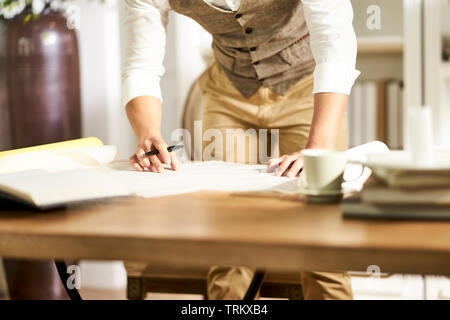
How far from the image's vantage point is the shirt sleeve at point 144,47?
144 centimetres

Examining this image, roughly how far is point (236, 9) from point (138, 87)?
0.32 metres

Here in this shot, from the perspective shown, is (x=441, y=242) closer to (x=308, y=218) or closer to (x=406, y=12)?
(x=308, y=218)

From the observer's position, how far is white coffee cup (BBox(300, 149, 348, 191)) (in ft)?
2.69

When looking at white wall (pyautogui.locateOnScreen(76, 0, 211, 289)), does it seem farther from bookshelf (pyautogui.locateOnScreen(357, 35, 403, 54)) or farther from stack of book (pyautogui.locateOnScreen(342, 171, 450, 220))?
stack of book (pyautogui.locateOnScreen(342, 171, 450, 220))

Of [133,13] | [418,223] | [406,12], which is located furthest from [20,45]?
[418,223]

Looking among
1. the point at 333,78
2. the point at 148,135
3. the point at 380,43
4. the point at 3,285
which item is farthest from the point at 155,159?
the point at 380,43

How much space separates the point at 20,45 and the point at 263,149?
1059mm

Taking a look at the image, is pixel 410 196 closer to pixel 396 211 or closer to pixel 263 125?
pixel 396 211

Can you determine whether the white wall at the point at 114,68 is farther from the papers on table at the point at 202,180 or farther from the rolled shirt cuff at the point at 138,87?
the papers on table at the point at 202,180

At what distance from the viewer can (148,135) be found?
1296 mm

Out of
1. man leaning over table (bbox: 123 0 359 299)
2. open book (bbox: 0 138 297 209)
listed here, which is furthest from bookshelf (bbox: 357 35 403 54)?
open book (bbox: 0 138 297 209)

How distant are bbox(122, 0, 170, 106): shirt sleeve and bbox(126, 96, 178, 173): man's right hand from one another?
0.12ft

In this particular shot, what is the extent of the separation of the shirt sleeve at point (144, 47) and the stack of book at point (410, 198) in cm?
83
